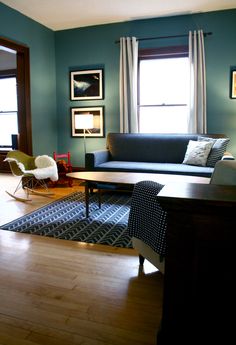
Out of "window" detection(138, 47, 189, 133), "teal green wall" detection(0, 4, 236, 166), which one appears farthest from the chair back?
"window" detection(138, 47, 189, 133)

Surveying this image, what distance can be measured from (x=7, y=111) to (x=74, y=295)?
5850mm

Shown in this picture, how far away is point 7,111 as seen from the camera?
21.6 feet

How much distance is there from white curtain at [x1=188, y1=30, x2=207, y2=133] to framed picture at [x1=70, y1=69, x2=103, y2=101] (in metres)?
1.59

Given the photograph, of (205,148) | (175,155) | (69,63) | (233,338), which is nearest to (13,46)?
(69,63)

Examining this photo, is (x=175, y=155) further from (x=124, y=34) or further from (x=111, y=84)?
(x=124, y=34)

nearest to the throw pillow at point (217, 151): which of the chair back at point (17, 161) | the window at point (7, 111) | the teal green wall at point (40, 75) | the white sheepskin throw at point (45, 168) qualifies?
the white sheepskin throw at point (45, 168)

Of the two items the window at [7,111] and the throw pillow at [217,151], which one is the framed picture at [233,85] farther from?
the window at [7,111]

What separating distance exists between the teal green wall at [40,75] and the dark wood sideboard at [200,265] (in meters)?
4.32

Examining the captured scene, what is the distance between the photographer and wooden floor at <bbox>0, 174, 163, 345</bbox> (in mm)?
1346

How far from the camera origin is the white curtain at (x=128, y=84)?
15.5 ft

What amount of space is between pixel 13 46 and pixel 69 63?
3.83 feet

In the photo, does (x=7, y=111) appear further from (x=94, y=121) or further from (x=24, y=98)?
(x=94, y=121)

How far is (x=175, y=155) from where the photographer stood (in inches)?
171

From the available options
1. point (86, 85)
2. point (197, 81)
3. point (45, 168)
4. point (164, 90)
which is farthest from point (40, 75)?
point (197, 81)
